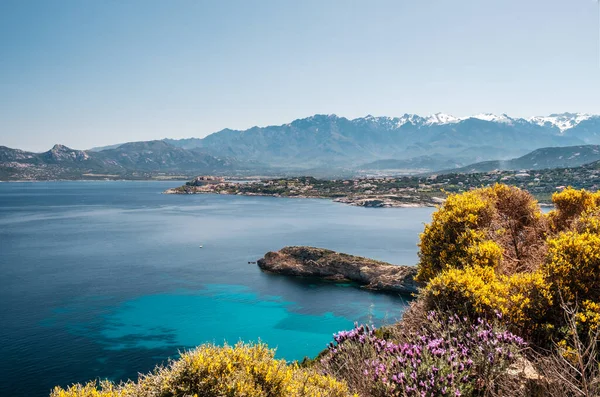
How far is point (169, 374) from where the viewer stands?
770 centimetres

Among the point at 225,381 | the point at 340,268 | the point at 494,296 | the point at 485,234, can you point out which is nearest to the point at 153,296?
the point at 340,268

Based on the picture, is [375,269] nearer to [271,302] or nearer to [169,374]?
[271,302]

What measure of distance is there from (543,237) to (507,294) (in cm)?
689

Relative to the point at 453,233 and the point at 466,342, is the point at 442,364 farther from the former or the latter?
the point at 453,233

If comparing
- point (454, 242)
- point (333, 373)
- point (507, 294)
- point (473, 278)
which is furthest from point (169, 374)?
point (454, 242)

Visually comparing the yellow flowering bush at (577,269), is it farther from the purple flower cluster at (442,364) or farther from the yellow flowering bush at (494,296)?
the purple flower cluster at (442,364)

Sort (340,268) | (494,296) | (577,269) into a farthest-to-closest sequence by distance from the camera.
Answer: (340,268), (494,296), (577,269)

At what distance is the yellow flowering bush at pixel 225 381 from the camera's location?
739 cm

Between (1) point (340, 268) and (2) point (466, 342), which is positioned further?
(1) point (340, 268)

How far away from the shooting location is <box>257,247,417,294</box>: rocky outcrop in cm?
5847

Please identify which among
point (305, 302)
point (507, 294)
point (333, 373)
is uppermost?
point (507, 294)

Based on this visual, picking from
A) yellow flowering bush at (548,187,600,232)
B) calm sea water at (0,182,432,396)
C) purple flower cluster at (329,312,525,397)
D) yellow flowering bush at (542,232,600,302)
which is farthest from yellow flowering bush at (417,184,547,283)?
purple flower cluster at (329,312,525,397)

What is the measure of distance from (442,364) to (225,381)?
4.18 m

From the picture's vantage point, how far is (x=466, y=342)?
30.1ft
